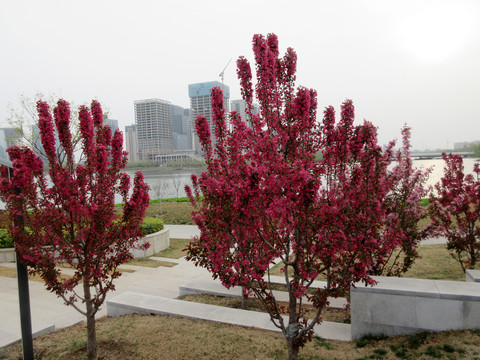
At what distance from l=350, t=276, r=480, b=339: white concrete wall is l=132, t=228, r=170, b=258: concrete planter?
8.41 metres

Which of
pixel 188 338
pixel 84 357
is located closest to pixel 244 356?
pixel 188 338

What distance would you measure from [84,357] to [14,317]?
2.94 metres

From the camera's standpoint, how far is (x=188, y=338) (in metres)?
5.04

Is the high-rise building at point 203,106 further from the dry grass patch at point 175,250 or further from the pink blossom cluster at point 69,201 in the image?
the dry grass patch at point 175,250

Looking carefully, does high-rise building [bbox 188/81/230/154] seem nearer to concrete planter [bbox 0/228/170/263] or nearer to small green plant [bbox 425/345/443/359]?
small green plant [bbox 425/345/443/359]

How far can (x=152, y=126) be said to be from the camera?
78250 millimetres

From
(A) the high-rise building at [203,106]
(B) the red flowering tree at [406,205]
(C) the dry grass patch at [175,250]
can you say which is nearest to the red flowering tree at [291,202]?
(A) the high-rise building at [203,106]

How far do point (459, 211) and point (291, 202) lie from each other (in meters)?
6.07

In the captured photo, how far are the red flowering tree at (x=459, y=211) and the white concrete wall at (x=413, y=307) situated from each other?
2.87 m

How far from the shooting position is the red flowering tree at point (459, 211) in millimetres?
7425

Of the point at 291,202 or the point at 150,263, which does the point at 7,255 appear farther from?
the point at 291,202

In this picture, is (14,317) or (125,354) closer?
(125,354)

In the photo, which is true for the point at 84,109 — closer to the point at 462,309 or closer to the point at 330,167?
the point at 330,167

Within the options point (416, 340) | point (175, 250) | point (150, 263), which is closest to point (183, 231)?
point (175, 250)
